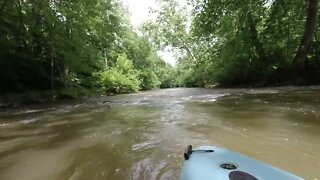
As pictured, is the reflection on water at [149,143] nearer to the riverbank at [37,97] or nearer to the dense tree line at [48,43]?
the riverbank at [37,97]

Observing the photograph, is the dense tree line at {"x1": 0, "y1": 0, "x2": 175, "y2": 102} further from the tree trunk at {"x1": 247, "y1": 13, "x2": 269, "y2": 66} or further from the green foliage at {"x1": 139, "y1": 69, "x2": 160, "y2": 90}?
the green foliage at {"x1": 139, "y1": 69, "x2": 160, "y2": 90}

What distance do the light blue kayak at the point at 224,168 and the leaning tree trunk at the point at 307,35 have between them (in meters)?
13.3

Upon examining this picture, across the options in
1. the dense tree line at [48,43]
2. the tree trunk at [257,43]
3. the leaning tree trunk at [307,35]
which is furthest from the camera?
the tree trunk at [257,43]

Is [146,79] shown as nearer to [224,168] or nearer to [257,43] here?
[257,43]

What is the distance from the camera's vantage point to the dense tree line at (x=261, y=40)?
14.3 m

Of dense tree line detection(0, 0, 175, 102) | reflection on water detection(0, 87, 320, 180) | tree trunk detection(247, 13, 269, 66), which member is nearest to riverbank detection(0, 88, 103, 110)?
dense tree line detection(0, 0, 175, 102)

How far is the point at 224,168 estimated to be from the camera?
2012mm

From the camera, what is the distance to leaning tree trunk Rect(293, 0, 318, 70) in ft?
44.9

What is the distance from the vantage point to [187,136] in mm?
4559

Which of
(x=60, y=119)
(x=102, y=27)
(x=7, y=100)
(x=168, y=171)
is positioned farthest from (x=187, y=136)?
(x=102, y=27)

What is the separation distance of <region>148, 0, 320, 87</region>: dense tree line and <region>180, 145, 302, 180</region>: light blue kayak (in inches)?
492

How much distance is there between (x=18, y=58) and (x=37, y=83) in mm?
1737

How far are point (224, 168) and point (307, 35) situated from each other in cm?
1380

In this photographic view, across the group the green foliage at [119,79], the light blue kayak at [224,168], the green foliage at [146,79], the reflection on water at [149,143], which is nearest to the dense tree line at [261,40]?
the green foliage at [119,79]
